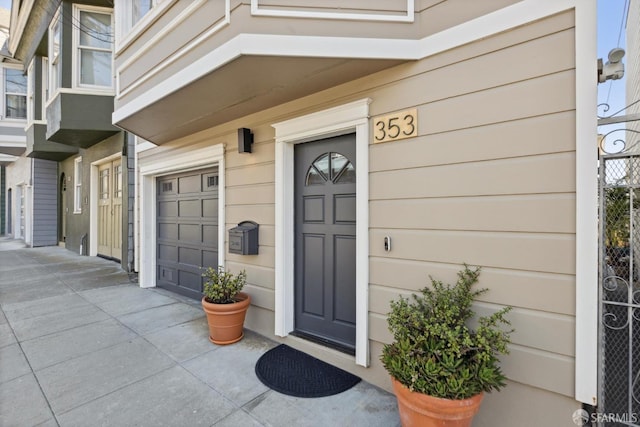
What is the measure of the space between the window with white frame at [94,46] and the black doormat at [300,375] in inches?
253

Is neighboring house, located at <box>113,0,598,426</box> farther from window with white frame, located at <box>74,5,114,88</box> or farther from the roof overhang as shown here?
window with white frame, located at <box>74,5,114,88</box>

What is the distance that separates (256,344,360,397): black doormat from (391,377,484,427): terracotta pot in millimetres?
763

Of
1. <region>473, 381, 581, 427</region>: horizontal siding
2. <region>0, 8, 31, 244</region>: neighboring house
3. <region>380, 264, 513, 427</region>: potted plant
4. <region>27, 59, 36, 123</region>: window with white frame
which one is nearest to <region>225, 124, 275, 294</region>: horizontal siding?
<region>380, 264, 513, 427</region>: potted plant

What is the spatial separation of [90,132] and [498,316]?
293 inches

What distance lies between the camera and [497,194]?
5.84ft

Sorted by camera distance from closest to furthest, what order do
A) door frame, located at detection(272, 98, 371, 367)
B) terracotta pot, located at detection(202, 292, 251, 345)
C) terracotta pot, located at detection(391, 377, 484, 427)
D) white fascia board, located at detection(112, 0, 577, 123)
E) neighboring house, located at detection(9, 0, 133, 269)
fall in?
terracotta pot, located at detection(391, 377, 484, 427) < white fascia board, located at detection(112, 0, 577, 123) < door frame, located at detection(272, 98, 371, 367) < terracotta pot, located at detection(202, 292, 251, 345) < neighboring house, located at detection(9, 0, 133, 269)

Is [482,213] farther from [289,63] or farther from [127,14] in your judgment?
[127,14]

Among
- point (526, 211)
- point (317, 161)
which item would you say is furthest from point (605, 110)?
point (317, 161)

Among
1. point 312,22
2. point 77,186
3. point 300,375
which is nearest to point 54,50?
point 77,186

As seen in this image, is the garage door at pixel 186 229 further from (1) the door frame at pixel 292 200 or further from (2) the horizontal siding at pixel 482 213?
(2) the horizontal siding at pixel 482 213

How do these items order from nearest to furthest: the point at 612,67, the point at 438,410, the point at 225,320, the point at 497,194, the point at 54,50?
the point at 438,410 < the point at 612,67 < the point at 497,194 < the point at 225,320 < the point at 54,50

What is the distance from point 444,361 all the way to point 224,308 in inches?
78.2

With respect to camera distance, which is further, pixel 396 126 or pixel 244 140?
pixel 244 140

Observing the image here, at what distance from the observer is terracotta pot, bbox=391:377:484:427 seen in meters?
1.46
